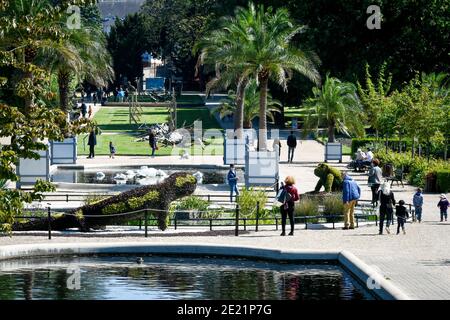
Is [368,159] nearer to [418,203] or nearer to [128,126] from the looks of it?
[418,203]

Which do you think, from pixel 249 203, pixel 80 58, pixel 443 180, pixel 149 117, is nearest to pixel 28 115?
pixel 249 203

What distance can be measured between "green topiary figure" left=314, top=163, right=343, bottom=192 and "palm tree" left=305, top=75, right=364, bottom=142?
73.5ft

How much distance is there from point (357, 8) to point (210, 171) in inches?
1050

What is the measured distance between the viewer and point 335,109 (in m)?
59.5

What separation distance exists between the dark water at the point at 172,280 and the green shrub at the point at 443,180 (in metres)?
15.6

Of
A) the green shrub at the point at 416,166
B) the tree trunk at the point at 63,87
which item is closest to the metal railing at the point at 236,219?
the green shrub at the point at 416,166

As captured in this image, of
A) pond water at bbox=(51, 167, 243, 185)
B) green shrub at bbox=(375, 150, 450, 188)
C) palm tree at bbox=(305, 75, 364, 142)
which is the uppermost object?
palm tree at bbox=(305, 75, 364, 142)

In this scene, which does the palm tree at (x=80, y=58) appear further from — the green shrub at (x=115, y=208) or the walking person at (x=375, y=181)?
the green shrub at (x=115, y=208)

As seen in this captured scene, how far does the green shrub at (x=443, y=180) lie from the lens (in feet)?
137

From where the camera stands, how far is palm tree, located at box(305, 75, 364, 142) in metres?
59.4

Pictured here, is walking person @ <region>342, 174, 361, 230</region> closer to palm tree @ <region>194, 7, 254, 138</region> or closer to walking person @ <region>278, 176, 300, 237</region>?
walking person @ <region>278, 176, 300, 237</region>

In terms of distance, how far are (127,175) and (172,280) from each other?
20330mm

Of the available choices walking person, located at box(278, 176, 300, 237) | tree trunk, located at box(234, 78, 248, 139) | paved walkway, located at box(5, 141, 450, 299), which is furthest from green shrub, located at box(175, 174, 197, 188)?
tree trunk, located at box(234, 78, 248, 139)

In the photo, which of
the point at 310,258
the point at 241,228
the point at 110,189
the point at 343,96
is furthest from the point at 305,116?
the point at 310,258
